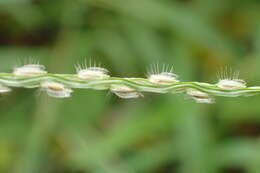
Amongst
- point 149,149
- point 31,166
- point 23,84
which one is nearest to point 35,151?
point 31,166

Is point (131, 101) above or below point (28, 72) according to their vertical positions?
below

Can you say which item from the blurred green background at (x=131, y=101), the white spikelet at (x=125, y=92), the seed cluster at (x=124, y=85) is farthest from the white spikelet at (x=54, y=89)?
the blurred green background at (x=131, y=101)

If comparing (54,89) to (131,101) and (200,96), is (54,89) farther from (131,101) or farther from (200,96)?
(131,101)

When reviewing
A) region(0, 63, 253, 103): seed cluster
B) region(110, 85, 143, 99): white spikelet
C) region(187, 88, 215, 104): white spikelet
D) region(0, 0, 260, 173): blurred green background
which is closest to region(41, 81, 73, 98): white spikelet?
region(0, 63, 253, 103): seed cluster

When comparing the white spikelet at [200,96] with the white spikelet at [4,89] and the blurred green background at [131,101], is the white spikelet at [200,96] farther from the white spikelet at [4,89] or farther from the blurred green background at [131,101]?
the blurred green background at [131,101]

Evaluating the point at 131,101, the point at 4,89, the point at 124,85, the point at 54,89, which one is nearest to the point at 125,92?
the point at 124,85

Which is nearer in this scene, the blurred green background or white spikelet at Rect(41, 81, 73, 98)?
white spikelet at Rect(41, 81, 73, 98)

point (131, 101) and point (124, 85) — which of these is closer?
point (124, 85)

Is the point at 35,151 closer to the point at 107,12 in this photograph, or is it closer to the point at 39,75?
the point at 107,12

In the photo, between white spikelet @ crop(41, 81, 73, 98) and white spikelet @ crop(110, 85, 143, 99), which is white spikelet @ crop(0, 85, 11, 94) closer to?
white spikelet @ crop(41, 81, 73, 98)
